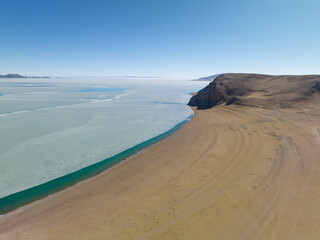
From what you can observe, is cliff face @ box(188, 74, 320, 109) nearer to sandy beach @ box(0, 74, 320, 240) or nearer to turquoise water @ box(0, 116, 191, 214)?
sandy beach @ box(0, 74, 320, 240)

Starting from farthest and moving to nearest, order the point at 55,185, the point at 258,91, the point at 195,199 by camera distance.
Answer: the point at 258,91, the point at 55,185, the point at 195,199

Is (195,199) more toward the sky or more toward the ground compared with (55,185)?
more toward the sky

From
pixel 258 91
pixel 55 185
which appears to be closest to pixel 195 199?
pixel 55 185

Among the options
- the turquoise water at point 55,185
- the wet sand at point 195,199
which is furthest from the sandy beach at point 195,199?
the turquoise water at point 55,185

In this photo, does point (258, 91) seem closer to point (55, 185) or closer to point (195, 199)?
point (195, 199)

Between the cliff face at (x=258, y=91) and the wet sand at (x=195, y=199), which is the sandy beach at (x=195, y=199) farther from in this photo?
the cliff face at (x=258, y=91)

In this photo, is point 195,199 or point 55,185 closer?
point 195,199

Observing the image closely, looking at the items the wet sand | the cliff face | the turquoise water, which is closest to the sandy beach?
the wet sand
